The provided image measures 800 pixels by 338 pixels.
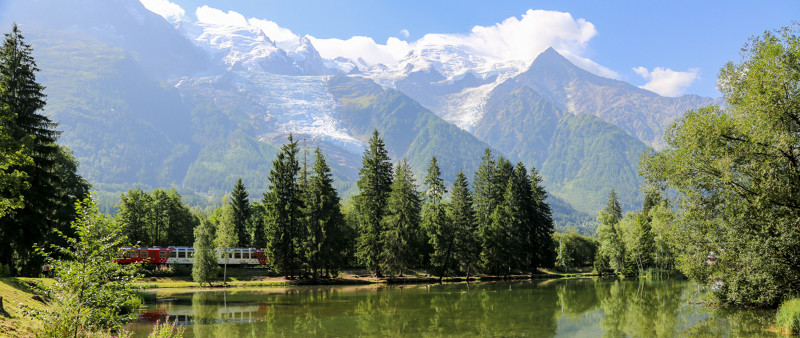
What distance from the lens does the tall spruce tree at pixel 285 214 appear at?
207 feet

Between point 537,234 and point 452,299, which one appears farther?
point 537,234

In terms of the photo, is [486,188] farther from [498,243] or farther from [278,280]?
[278,280]

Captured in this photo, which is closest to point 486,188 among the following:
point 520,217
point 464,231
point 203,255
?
point 520,217

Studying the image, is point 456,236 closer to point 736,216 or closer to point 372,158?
point 372,158

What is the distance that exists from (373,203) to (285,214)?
1207 centimetres

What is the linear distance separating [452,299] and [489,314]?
1068 centimetres

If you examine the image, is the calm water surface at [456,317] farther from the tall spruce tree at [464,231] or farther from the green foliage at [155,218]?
the green foliage at [155,218]

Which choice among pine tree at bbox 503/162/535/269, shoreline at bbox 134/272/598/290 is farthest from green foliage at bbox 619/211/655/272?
shoreline at bbox 134/272/598/290

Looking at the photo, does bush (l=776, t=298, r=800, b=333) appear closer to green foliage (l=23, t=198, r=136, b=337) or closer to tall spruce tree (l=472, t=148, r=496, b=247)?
green foliage (l=23, t=198, r=136, b=337)

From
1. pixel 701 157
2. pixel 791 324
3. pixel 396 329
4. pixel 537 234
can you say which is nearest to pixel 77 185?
pixel 396 329

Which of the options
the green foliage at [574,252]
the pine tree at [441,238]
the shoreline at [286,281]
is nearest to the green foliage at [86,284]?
the shoreline at [286,281]

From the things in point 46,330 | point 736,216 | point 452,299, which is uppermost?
point 736,216

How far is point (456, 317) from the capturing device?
29156mm

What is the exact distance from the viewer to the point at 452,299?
40656 mm
